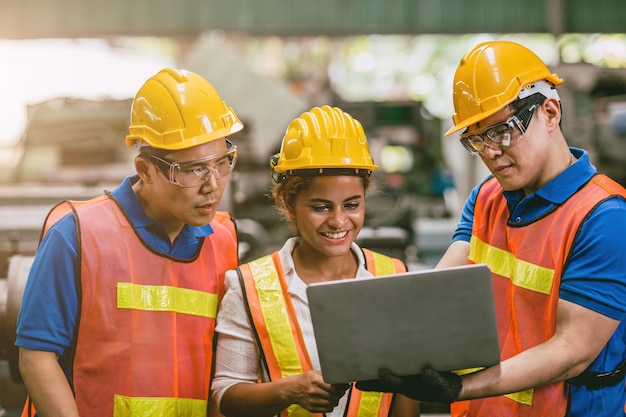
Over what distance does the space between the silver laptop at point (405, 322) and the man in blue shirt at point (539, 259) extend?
5 cm

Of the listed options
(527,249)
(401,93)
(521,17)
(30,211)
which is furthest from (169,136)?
(401,93)

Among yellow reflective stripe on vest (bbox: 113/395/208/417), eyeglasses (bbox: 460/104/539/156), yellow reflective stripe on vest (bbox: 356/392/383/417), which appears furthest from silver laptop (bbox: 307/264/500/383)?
yellow reflective stripe on vest (bbox: 113/395/208/417)

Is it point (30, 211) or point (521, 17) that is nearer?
point (30, 211)

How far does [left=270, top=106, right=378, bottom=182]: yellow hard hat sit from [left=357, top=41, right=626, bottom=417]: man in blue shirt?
0.99 ft

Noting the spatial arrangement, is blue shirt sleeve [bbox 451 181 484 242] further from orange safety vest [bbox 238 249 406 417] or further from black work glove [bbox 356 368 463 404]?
black work glove [bbox 356 368 463 404]

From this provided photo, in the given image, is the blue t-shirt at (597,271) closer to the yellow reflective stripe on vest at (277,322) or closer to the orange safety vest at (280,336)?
the orange safety vest at (280,336)

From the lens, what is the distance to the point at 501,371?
1.69 metres

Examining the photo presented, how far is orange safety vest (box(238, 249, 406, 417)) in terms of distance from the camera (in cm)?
191

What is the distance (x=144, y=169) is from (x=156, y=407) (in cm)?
68

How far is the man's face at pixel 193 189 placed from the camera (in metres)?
1.91

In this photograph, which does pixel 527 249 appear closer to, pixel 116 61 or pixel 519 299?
pixel 519 299

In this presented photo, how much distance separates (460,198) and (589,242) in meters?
6.78

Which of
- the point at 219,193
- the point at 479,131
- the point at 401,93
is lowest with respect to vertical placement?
the point at 219,193

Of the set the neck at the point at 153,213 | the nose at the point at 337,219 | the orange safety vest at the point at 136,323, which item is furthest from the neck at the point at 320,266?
the neck at the point at 153,213
